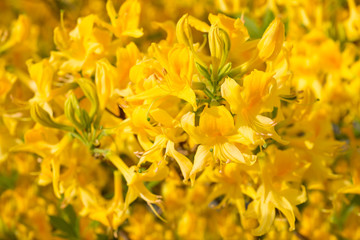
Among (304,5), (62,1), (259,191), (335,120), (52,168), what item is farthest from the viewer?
(62,1)

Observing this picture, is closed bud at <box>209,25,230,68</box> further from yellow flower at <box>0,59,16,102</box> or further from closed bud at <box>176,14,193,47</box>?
yellow flower at <box>0,59,16,102</box>

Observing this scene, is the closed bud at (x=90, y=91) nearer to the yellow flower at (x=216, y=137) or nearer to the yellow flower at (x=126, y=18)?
the yellow flower at (x=126, y=18)

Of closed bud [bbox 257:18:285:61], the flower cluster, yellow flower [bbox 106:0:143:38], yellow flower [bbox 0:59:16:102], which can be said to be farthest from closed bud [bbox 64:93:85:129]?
closed bud [bbox 257:18:285:61]

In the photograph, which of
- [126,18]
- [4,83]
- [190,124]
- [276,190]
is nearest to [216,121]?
[190,124]

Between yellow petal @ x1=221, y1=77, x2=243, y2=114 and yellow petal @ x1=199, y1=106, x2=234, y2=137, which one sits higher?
yellow petal @ x1=221, y1=77, x2=243, y2=114

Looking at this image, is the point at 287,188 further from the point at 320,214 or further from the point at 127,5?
the point at 320,214

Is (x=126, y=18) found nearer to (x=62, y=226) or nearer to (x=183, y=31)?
(x=183, y=31)

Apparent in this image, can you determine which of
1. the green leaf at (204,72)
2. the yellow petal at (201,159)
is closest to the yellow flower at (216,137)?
the yellow petal at (201,159)

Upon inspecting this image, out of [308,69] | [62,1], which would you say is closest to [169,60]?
[308,69]
